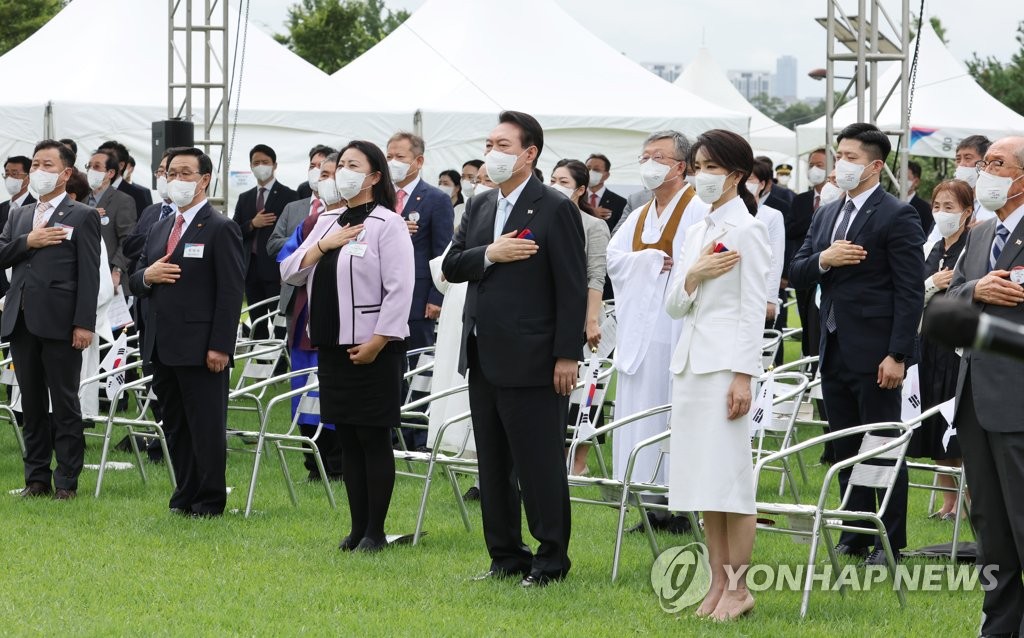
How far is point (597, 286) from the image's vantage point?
302 inches

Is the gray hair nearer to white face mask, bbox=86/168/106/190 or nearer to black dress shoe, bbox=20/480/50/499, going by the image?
black dress shoe, bbox=20/480/50/499

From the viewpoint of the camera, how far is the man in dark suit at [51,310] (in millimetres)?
7996

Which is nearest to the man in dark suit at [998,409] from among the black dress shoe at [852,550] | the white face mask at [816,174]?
the black dress shoe at [852,550]

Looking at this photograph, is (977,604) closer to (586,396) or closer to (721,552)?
(721,552)

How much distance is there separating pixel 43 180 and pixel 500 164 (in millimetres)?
3529

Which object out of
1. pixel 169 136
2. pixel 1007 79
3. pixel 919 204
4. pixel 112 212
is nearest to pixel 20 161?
pixel 169 136

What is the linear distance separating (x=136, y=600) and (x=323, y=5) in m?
34.8

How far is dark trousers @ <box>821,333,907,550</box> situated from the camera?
620cm

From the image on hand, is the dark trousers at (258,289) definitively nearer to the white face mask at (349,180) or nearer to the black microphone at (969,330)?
the white face mask at (349,180)

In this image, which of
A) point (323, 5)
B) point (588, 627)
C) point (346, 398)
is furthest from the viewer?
point (323, 5)

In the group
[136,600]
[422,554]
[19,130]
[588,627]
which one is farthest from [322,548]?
[19,130]

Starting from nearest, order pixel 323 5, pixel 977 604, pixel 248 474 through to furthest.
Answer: pixel 977 604
pixel 248 474
pixel 323 5

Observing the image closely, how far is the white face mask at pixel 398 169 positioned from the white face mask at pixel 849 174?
12.7ft

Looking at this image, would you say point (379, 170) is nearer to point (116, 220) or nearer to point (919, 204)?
point (116, 220)
